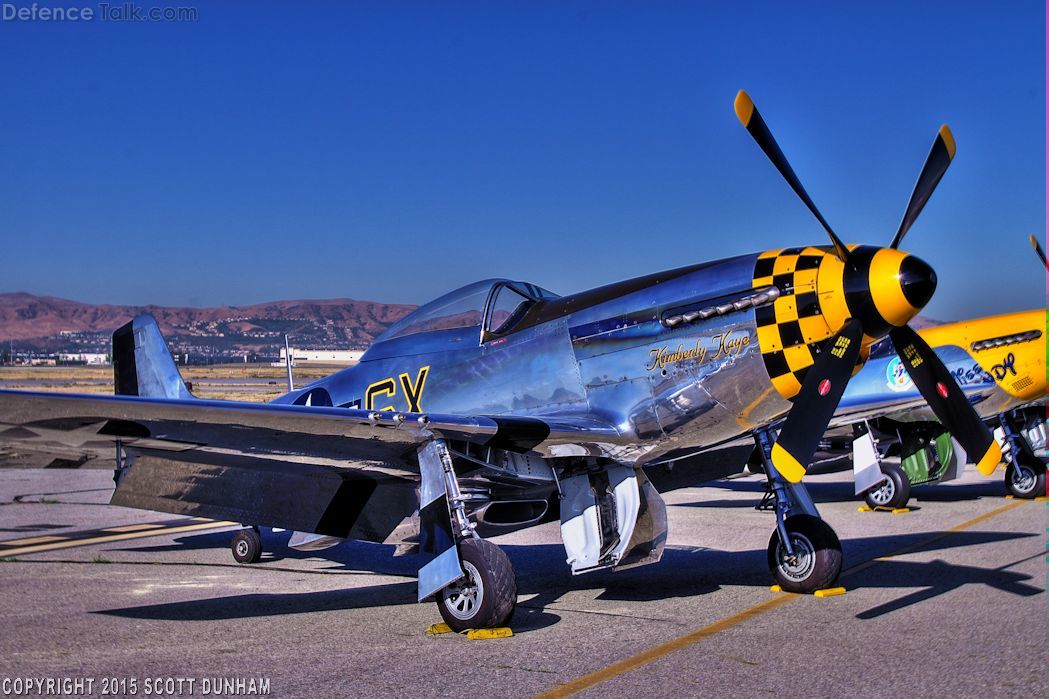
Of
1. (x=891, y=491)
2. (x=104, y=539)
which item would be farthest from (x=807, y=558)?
Result: (x=104, y=539)

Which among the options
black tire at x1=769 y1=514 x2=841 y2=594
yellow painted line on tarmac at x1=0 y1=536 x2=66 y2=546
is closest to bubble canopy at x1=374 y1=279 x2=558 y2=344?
black tire at x1=769 y1=514 x2=841 y2=594

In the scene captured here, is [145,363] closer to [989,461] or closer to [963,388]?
[989,461]

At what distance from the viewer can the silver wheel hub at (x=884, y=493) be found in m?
13.4

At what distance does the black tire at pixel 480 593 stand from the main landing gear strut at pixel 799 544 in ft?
8.14

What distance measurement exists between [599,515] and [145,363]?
231 inches

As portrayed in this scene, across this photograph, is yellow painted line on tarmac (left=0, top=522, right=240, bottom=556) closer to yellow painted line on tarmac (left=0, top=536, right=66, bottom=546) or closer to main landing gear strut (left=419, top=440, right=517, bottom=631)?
yellow painted line on tarmac (left=0, top=536, right=66, bottom=546)

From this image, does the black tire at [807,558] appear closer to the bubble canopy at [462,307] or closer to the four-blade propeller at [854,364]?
the four-blade propeller at [854,364]

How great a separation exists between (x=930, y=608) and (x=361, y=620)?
402 cm

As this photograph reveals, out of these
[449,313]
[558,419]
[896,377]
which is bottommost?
[896,377]

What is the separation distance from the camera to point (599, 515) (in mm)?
7148

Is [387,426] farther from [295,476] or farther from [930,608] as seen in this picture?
[930,608]

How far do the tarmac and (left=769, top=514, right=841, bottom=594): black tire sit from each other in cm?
18

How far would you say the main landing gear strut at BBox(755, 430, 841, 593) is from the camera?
724cm

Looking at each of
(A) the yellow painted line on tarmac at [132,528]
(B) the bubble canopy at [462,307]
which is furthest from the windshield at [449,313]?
(A) the yellow painted line on tarmac at [132,528]
